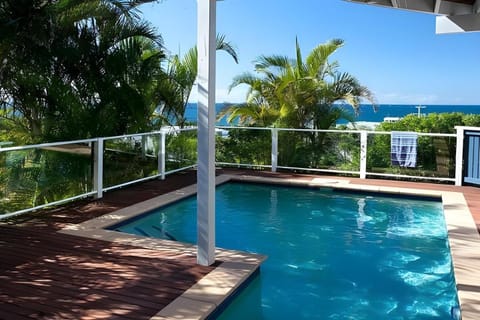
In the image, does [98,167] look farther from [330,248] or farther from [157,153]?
[330,248]

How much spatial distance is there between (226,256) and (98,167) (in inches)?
131

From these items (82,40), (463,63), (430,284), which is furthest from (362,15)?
(430,284)

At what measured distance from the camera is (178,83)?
9.59 m

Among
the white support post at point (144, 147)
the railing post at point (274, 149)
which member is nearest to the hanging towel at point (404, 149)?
the railing post at point (274, 149)

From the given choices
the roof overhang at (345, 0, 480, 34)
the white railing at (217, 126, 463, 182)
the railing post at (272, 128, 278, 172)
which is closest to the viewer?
the roof overhang at (345, 0, 480, 34)

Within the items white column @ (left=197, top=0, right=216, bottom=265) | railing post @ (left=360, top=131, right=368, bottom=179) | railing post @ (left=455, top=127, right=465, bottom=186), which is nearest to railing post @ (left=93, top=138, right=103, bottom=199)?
white column @ (left=197, top=0, right=216, bottom=265)

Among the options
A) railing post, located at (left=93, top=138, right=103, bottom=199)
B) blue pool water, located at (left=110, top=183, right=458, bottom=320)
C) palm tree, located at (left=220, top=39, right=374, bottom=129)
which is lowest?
blue pool water, located at (left=110, top=183, right=458, bottom=320)

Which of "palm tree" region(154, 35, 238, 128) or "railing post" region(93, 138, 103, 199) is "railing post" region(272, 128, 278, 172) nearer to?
"palm tree" region(154, 35, 238, 128)

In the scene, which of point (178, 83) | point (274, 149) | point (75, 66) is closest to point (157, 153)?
point (178, 83)

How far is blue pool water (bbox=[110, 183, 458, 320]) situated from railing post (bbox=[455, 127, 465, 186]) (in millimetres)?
1372

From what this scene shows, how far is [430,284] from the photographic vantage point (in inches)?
172

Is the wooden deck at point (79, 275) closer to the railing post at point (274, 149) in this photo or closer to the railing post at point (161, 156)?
the railing post at point (161, 156)

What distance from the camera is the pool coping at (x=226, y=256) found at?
3398 mm

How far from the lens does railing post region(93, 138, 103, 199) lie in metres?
6.82
